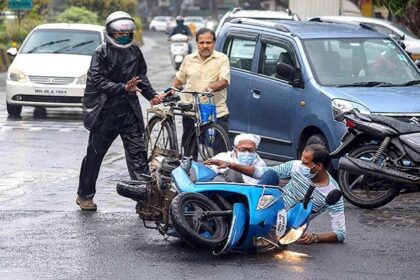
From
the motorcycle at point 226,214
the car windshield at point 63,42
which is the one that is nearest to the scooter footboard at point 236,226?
the motorcycle at point 226,214

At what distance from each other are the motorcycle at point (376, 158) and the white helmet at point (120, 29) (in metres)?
2.38

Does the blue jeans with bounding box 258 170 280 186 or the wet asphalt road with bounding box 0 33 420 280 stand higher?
the blue jeans with bounding box 258 170 280 186

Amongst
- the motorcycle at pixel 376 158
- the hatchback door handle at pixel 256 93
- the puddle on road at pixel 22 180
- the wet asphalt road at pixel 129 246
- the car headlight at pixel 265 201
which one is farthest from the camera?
the hatchback door handle at pixel 256 93

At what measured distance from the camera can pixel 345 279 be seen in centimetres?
862

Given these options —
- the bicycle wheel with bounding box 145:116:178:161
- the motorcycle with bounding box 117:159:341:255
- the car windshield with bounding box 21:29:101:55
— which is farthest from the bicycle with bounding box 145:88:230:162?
the car windshield with bounding box 21:29:101:55

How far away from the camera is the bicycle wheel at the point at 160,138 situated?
43.4ft

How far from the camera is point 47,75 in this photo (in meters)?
21.4

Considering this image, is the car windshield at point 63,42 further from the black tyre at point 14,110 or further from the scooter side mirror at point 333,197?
the scooter side mirror at point 333,197

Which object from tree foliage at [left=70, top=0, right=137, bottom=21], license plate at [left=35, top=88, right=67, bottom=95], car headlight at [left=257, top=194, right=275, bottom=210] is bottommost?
tree foliage at [left=70, top=0, right=137, bottom=21]

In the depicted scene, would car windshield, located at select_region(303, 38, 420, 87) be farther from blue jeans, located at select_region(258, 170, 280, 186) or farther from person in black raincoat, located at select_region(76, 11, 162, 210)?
blue jeans, located at select_region(258, 170, 280, 186)

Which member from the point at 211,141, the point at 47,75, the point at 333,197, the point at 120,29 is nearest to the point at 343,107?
the point at 211,141

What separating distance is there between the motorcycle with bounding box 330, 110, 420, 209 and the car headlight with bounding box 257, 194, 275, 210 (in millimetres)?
2470

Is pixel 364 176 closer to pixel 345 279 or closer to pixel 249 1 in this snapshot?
pixel 345 279

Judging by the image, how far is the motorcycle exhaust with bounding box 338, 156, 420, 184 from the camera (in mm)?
11625
